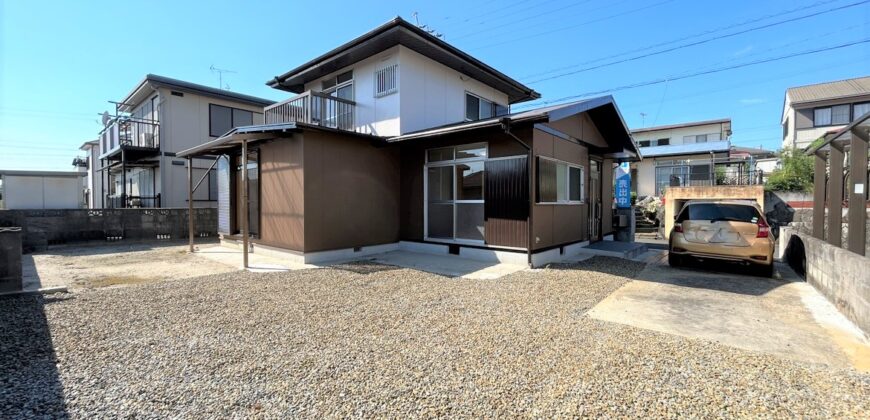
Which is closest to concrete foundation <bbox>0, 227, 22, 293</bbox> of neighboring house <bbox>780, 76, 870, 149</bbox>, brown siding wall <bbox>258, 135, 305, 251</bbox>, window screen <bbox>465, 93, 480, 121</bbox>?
brown siding wall <bbox>258, 135, 305, 251</bbox>

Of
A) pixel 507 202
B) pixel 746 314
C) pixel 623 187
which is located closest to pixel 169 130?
pixel 507 202

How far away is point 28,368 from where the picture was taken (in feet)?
9.68

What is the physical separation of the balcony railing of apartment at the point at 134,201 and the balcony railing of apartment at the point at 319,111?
7716 mm

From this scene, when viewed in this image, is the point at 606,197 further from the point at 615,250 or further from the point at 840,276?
the point at 840,276

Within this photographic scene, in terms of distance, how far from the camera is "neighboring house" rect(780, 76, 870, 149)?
890 inches

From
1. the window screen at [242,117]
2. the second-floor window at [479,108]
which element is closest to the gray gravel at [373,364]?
the second-floor window at [479,108]

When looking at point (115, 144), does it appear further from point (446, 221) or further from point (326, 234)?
point (446, 221)

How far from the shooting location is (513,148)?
7633mm

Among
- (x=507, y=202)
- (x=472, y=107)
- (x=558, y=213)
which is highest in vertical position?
(x=472, y=107)

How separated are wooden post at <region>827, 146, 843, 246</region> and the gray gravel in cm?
379

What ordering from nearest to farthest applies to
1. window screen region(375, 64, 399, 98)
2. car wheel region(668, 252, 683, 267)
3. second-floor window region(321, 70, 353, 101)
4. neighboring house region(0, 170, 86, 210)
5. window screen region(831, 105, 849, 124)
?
car wheel region(668, 252, 683, 267) → window screen region(375, 64, 399, 98) → neighboring house region(0, 170, 86, 210) → second-floor window region(321, 70, 353, 101) → window screen region(831, 105, 849, 124)

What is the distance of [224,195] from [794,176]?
65.0 feet

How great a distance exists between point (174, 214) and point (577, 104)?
40.8 feet

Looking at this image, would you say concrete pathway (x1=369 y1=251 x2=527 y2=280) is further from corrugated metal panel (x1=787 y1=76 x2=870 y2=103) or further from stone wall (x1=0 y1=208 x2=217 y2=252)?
corrugated metal panel (x1=787 y1=76 x2=870 y2=103)
